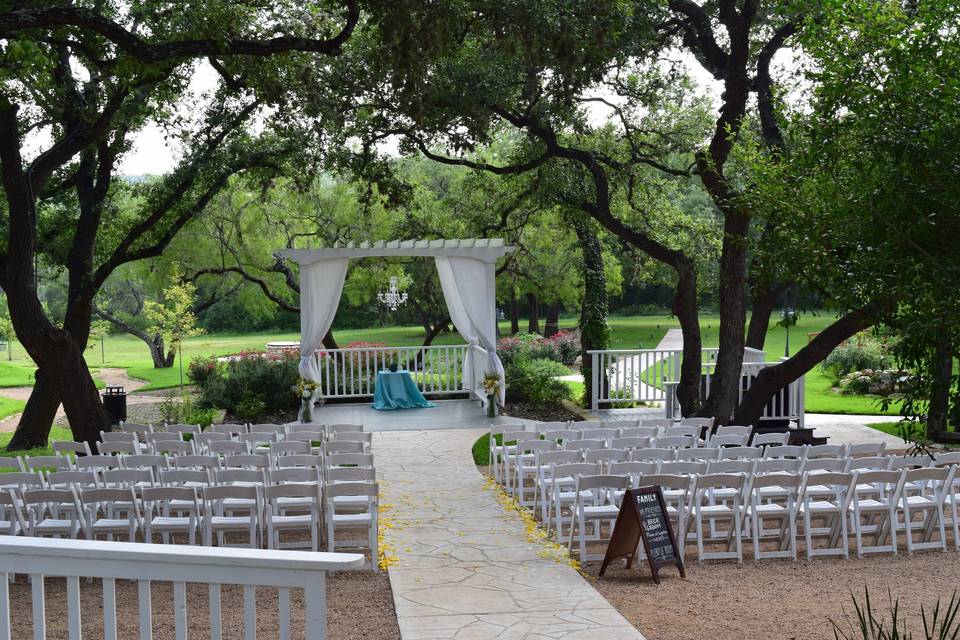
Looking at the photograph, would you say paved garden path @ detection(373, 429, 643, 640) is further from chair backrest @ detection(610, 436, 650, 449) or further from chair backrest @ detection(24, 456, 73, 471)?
chair backrest @ detection(24, 456, 73, 471)

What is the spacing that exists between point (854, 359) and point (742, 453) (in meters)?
16.2

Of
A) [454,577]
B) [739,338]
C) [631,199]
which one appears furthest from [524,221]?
[454,577]

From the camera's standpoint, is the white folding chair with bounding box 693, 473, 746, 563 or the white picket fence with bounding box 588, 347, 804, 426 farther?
the white picket fence with bounding box 588, 347, 804, 426

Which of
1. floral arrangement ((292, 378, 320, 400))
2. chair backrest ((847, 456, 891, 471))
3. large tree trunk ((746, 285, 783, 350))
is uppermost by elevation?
large tree trunk ((746, 285, 783, 350))

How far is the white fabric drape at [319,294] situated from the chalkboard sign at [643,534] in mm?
9965

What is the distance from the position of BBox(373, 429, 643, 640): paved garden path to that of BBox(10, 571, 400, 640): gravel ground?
0.15 metres

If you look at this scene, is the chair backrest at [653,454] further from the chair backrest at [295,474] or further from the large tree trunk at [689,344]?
the large tree trunk at [689,344]

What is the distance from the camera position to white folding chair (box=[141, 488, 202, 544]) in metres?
7.29

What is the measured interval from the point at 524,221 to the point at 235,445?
41.6ft

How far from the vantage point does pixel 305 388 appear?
15898 millimetres

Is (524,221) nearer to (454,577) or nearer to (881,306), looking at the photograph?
(454,577)

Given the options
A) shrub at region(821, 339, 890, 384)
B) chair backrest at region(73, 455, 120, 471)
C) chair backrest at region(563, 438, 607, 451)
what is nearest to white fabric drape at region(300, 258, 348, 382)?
chair backrest at region(563, 438, 607, 451)

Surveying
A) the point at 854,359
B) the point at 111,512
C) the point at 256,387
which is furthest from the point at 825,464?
the point at 854,359

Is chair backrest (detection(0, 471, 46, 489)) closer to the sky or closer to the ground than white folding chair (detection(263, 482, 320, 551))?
closer to the sky
